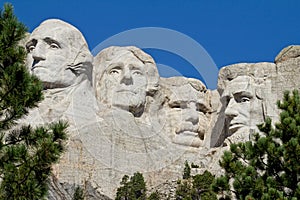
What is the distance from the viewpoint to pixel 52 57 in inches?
934

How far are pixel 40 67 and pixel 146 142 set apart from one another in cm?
246

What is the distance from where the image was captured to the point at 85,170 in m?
22.7

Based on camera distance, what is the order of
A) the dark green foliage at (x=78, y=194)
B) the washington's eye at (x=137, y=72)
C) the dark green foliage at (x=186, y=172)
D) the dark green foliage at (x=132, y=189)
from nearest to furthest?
the dark green foliage at (x=78, y=194), the dark green foliage at (x=132, y=189), the dark green foliage at (x=186, y=172), the washington's eye at (x=137, y=72)

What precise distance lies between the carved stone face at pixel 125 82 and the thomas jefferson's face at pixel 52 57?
0.96 metres

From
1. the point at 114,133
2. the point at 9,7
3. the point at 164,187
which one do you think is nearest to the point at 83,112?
the point at 114,133

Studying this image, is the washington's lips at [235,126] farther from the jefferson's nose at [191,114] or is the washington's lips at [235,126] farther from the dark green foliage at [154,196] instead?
the dark green foliage at [154,196]

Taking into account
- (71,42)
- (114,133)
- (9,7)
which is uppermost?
(71,42)

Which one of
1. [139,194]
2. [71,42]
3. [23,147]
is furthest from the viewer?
[71,42]

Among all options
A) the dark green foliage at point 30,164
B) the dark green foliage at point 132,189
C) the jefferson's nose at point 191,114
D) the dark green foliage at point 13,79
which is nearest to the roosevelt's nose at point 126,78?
the jefferson's nose at point 191,114

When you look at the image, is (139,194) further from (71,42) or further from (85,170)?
(71,42)

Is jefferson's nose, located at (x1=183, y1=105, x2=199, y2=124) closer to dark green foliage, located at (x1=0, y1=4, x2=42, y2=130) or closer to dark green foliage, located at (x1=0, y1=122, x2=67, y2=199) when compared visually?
dark green foliage, located at (x1=0, y1=4, x2=42, y2=130)

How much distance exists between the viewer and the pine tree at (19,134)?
16594 millimetres

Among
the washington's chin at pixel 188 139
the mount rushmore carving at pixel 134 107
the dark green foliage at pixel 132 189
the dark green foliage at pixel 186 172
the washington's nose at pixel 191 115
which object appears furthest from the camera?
the washington's nose at pixel 191 115

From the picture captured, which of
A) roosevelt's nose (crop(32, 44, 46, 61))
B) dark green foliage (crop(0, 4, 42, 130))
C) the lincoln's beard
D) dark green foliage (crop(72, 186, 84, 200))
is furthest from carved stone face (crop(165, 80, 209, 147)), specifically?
dark green foliage (crop(0, 4, 42, 130))
